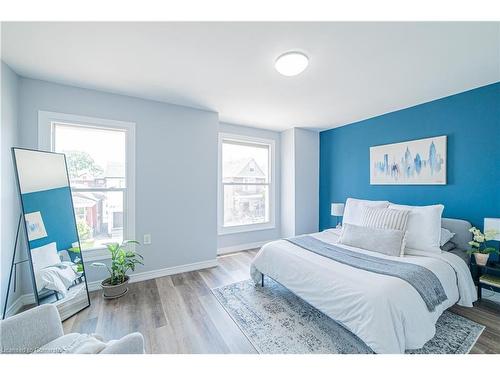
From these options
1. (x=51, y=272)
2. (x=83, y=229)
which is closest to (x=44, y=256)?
(x=51, y=272)

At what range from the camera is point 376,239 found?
2197 mm

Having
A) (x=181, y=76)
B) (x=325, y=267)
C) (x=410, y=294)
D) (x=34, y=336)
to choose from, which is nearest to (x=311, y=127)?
(x=181, y=76)

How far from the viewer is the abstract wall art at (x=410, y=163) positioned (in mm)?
2686

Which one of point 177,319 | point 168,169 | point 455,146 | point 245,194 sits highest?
point 455,146

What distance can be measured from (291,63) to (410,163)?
7.94 ft

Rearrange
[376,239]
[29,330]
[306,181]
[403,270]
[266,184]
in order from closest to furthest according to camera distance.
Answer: [29,330]
[403,270]
[376,239]
[306,181]
[266,184]

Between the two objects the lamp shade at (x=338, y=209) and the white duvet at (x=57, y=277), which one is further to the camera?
the lamp shade at (x=338, y=209)

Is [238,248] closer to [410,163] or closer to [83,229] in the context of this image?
[83,229]

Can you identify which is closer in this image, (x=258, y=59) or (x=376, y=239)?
(x=258, y=59)

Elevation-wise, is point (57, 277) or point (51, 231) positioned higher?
point (51, 231)

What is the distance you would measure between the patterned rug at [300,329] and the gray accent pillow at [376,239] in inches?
27.8

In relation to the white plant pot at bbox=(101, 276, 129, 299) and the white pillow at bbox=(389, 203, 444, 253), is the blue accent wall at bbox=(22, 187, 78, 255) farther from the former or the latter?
the white pillow at bbox=(389, 203, 444, 253)

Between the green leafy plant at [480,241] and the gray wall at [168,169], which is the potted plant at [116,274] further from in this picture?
the green leafy plant at [480,241]

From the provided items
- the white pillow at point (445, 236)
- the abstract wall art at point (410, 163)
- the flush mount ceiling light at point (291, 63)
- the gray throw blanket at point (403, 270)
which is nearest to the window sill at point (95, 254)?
the gray throw blanket at point (403, 270)
